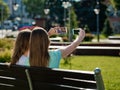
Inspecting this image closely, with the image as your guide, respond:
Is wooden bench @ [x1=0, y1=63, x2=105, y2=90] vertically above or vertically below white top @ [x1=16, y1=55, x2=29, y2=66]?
below

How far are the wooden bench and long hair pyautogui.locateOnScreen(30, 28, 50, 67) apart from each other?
18cm

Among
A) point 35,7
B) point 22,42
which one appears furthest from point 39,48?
point 35,7

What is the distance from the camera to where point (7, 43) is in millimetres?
21906

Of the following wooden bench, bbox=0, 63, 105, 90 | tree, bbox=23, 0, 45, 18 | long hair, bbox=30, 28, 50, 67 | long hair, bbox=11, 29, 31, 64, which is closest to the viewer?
wooden bench, bbox=0, 63, 105, 90

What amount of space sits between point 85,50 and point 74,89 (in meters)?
19.3

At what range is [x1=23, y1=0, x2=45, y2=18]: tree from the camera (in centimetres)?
11169

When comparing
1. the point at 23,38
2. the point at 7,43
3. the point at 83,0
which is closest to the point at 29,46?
the point at 23,38

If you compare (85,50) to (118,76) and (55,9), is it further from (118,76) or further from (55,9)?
(55,9)

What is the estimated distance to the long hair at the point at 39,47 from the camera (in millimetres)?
5656

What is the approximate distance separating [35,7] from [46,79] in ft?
357

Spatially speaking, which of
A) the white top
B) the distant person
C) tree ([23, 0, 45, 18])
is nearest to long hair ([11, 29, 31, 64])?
the white top

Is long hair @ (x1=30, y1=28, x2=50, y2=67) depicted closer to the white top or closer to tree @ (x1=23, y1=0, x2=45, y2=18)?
the white top

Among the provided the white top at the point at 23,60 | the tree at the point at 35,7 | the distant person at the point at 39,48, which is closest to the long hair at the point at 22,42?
the white top at the point at 23,60

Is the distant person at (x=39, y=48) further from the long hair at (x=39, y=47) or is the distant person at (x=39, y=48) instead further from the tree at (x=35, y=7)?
the tree at (x=35, y=7)
